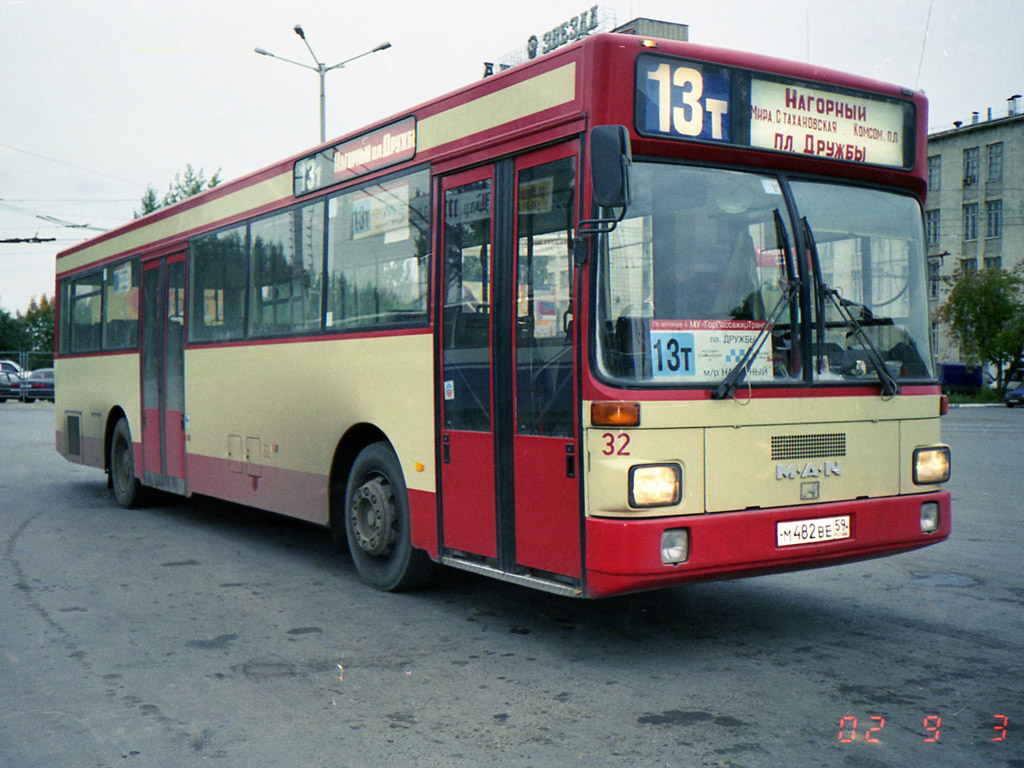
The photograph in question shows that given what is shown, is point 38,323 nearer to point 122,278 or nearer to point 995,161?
point 995,161

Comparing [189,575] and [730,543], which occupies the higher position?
[730,543]

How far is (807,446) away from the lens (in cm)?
565

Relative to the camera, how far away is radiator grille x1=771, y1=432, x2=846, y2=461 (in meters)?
5.56

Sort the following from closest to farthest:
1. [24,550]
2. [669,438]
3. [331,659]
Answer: [669,438] → [331,659] → [24,550]

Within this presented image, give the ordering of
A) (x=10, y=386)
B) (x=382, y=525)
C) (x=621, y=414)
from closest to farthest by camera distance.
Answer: (x=621, y=414), (x=382, y=525), (x=10, y=386)

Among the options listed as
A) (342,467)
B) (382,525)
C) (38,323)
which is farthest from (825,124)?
(38,323)

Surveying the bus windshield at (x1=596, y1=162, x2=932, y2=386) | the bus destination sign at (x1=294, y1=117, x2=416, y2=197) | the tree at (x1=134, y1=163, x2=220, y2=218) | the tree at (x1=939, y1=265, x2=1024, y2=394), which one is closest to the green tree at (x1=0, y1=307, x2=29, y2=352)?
the tree at (x1=134, y1=163, x2=220, y2=218)

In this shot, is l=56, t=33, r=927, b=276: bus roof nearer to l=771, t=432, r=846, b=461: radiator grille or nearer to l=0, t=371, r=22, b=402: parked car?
l=771, t=432, r=846, b=461: radiator grille

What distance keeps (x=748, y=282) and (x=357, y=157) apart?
3.37m

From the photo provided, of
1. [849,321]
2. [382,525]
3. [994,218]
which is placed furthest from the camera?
[994,218]

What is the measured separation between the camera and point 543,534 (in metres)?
5.64

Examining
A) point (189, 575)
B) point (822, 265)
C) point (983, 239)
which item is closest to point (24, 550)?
point (189, 575)

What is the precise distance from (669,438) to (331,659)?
211 centimetres

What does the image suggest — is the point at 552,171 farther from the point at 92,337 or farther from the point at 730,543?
the point at 92,337
